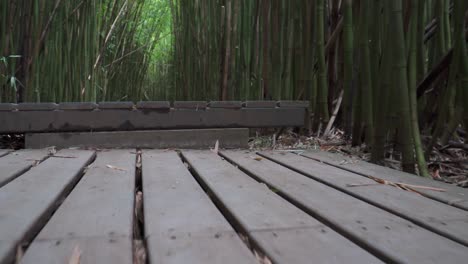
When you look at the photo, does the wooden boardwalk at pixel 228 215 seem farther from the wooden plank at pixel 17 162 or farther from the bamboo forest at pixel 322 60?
the bamboo forest at pixel 322 60

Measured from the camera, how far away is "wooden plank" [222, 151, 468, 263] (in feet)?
1.96

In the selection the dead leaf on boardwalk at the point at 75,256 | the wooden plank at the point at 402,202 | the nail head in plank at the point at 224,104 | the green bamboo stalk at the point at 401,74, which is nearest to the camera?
the dead leaf on boardwalk at the point at 75,256

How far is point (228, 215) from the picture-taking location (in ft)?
2.59

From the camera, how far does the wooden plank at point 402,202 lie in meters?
0.72

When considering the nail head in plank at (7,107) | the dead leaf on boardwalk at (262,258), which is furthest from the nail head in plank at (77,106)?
the dead leaf on boardwalk at (262,258)

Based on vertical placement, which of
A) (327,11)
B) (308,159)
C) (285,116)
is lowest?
(308,159)

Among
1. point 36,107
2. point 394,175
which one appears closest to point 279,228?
point 394,175

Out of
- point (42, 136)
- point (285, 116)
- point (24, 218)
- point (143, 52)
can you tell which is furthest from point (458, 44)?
point (143, 52)

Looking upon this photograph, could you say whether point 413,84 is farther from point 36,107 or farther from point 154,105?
point 36,107

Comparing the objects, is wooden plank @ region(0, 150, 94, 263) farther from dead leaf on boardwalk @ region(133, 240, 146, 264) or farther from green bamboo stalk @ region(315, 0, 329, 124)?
green bamboo stalk @ region(315, 0, 329, 124)

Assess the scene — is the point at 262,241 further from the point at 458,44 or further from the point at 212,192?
the point at 458,44

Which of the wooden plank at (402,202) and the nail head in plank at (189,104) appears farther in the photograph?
the nail head in plank at (189,104)

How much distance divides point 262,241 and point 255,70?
76.0 inches

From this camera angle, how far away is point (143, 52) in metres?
5.48
